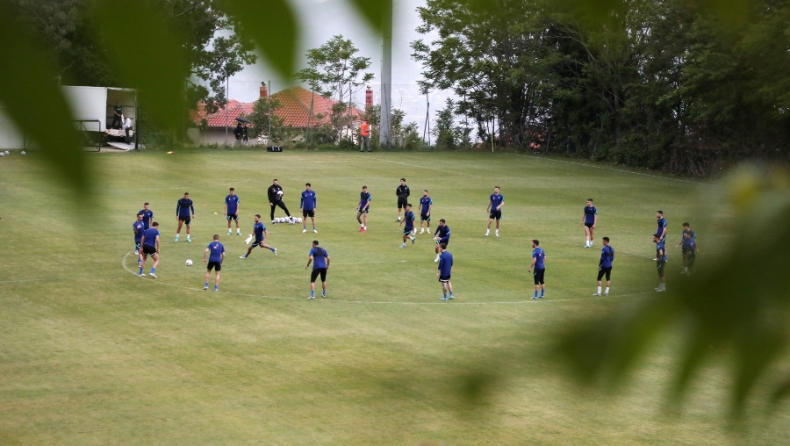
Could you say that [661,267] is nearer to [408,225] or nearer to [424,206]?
[408,225]

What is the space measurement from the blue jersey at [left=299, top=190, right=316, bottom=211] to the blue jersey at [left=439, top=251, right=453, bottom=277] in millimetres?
8270

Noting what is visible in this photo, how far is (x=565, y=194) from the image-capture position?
3772 cm

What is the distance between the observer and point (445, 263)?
18422 mm

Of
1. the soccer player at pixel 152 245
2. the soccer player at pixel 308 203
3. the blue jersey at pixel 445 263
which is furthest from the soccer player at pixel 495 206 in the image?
the soccer player at pixel 152 245

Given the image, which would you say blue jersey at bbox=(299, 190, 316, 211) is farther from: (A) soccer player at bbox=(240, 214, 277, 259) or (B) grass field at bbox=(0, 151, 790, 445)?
(A) soccer player at bbox=(240, 214, 277, 259)

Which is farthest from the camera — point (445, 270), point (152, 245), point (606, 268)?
point (152, 245)

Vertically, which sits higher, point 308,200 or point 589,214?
point 589,214

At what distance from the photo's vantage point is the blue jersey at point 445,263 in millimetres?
18359

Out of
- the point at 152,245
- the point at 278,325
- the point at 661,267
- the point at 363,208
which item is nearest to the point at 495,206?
the point at 363,208

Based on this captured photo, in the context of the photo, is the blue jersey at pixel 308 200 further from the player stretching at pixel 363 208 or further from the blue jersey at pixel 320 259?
the blue jersey at pixel 320 259

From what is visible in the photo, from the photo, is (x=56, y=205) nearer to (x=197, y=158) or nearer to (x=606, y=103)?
(x=197, y=158)

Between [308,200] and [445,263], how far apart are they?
8683mm

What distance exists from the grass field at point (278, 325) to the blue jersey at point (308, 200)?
0.86 metres

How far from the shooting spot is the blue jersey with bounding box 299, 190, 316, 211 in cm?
2587
